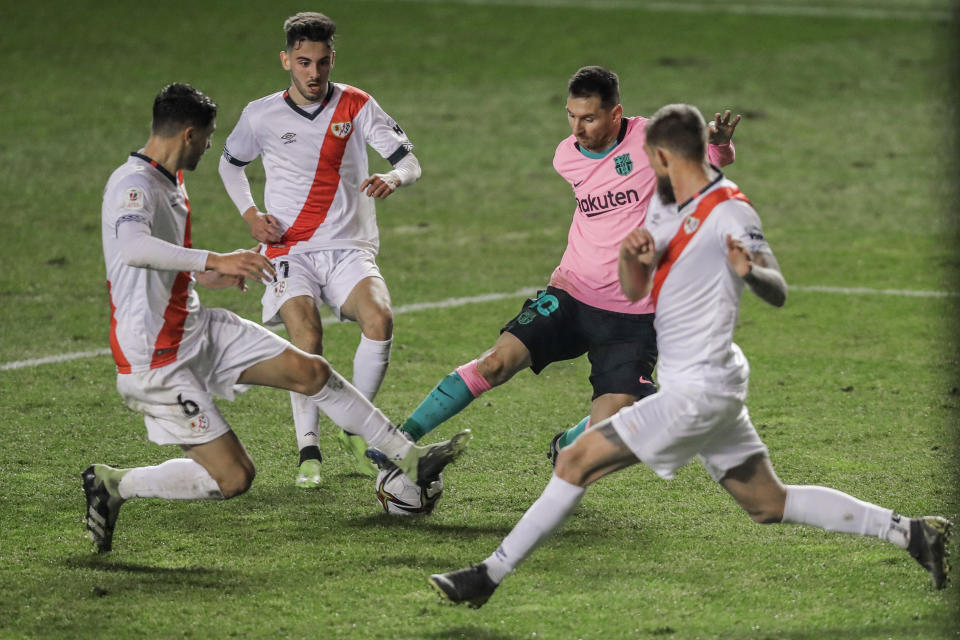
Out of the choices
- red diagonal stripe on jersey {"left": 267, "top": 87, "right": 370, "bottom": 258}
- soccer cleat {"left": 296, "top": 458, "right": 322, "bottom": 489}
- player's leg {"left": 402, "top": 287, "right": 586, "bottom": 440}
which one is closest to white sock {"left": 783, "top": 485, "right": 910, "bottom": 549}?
player's leg {"left": 402, "top": 287, "right": 586, "bottom": 440}

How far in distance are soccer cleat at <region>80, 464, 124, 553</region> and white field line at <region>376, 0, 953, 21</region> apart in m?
18.3

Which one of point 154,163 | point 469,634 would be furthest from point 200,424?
point 469,634

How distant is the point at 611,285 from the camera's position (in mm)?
6086

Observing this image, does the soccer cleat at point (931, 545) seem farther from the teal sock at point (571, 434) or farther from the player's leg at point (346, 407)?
the player's leg at point (346, 407)

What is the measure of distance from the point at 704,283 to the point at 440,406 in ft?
6.47

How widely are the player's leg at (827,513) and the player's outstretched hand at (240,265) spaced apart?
1810mm

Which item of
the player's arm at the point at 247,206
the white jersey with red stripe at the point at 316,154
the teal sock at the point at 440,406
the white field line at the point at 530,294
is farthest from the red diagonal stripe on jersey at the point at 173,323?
the white field line at the point at 530,294

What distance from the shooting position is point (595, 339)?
614 centimetres

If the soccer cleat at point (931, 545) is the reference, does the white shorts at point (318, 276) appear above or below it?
above

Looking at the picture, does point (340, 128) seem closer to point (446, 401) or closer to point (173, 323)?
point (446, 401)

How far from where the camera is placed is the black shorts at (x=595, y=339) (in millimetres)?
6031

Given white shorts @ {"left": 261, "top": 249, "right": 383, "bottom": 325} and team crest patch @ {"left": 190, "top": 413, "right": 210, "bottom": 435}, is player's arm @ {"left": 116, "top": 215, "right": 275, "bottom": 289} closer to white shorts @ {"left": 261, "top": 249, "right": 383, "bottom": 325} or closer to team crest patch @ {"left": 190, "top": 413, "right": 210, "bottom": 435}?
team crest patch @ {"left": 190, "top": 413, "right": 210, "bottom": 435}

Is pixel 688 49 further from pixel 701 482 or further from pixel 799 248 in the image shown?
pixel 701 482

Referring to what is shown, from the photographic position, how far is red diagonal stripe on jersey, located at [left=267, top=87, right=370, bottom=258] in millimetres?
6852
